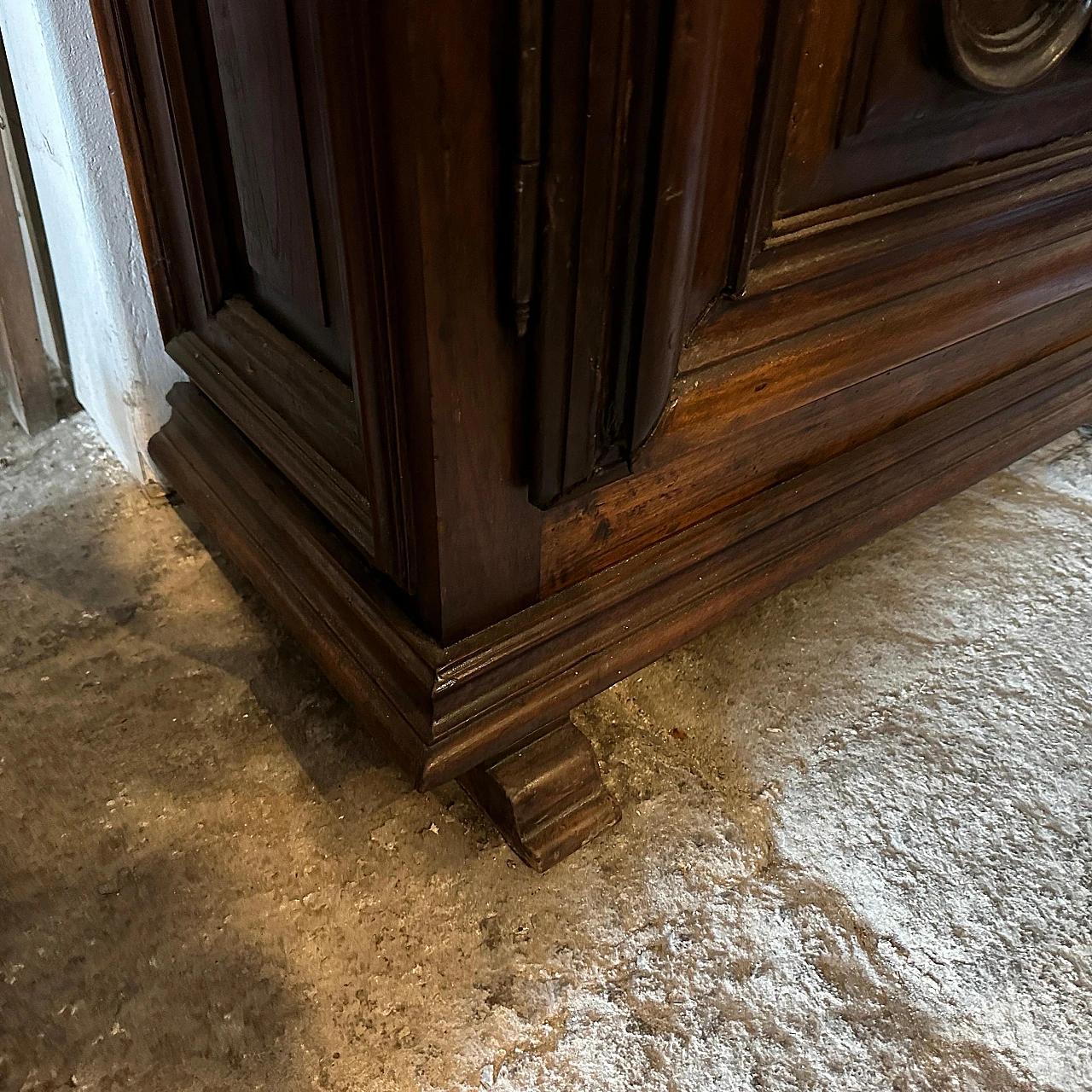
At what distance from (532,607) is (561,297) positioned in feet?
0.78

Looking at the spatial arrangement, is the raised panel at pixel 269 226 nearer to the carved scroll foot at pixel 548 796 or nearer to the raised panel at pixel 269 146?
the raised panel at pixel 269 146

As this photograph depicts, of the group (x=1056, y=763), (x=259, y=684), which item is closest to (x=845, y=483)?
(x=1056, y=763)

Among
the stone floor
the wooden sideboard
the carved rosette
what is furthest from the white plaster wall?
the carved rosette

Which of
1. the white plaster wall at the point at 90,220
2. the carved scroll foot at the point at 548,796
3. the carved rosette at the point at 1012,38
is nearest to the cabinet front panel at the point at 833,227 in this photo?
the carved rosette at the point at 1012,38

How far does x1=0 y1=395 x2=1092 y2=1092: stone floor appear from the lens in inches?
24.5

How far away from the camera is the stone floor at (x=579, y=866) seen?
62 cm

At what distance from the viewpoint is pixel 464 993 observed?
2.12 ft

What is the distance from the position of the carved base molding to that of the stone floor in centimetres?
8

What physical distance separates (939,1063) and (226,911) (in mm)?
497

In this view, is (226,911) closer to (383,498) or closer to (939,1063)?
(383,498)

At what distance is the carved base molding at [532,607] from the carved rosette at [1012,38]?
12.4 inches

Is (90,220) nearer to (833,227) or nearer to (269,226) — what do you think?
(269,226)

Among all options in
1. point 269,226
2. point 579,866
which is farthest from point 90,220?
point 579,866

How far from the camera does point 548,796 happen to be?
71cm
